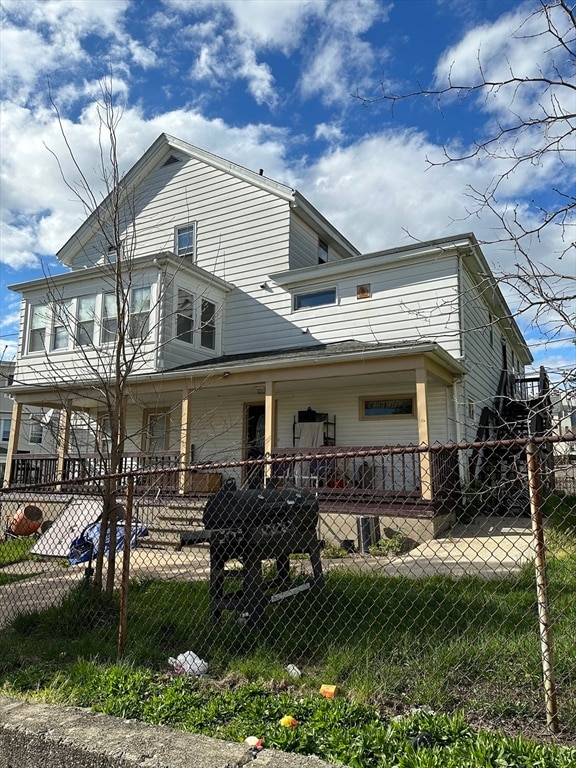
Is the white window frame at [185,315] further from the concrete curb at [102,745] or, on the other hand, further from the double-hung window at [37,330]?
the concrete curb at [102,745]

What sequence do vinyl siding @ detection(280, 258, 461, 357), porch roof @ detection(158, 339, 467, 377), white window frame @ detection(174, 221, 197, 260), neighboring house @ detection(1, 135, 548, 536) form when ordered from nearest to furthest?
porch roof @ detection(158, 339, 467, 377) < neighboring house @ detection(1, 135, 548, 536) < vinyl siding @ detection(280, 258, 461, 357) < white window frame @ detection(174, 221, 197, 260)

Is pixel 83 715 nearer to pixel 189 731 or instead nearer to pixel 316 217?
pixel 189 731

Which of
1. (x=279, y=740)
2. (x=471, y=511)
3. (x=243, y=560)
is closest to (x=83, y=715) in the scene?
(x=279, y=740)

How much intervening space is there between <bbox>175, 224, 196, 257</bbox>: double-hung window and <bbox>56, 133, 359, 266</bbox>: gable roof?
1.93 metres

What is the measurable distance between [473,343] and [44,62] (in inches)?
430

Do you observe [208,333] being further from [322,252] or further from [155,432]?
[155,432]

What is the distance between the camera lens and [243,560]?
4828mm

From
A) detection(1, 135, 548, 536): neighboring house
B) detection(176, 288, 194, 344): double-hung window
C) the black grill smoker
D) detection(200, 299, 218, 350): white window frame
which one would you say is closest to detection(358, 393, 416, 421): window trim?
detection(1, 135, 548, 536): neighboring house

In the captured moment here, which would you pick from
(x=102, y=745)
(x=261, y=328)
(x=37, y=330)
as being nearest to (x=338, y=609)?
(x=102, y=745)

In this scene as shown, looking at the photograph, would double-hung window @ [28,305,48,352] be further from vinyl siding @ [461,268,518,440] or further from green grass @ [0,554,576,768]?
green grass @ [0,554,576,768]

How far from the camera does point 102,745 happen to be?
2.58 meters

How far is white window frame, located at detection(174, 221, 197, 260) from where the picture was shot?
16828mm

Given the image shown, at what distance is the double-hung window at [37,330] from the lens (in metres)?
15.9

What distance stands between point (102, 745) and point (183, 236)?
16133mm
